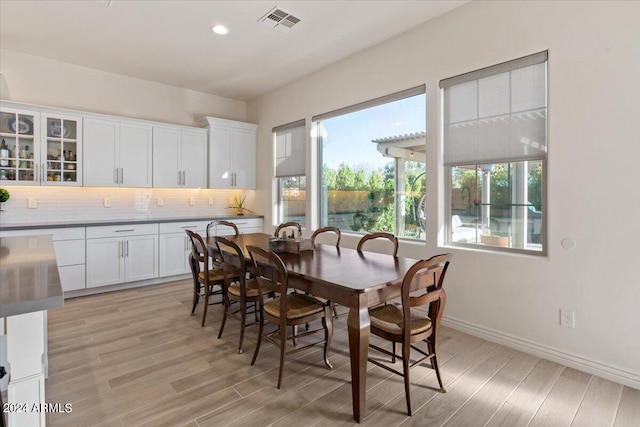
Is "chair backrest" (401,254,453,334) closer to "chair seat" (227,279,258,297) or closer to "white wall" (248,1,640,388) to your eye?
"white wall" (248,1,640,388)

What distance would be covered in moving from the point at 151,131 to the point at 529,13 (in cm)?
493

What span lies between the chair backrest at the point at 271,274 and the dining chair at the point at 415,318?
0.63 metres

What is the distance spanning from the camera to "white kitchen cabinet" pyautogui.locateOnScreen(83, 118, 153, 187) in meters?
4.58

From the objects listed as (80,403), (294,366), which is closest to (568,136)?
(294,366)

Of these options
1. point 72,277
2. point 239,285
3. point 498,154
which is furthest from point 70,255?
point 498,154

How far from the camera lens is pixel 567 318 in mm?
2615

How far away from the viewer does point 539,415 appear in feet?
6.57

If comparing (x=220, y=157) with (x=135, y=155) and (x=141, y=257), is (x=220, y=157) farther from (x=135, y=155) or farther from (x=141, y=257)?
(x=141, y=257)

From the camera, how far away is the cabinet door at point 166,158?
5133mm

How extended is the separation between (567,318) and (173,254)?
4.84m

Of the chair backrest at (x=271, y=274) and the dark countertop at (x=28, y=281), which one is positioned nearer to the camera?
the dark countertop at (x=28, y=281)

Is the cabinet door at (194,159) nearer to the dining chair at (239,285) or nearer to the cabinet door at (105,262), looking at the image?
the cabinet door at (105,262)

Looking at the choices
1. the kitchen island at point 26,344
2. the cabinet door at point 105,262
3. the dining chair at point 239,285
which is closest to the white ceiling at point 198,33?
the dining chair at point 239,285

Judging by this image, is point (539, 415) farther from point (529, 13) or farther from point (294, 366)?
point (529, 13)
